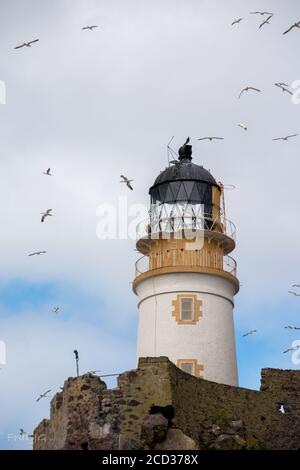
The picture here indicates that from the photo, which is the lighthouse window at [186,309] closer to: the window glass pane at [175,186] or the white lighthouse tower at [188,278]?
the white lighthouse tower at [188,278]

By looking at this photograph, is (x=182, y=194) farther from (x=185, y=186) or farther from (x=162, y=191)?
(x=162, y=191)

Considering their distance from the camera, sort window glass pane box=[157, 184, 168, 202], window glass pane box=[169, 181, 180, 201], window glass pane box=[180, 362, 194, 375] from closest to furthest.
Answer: window glass pane box=[180, 362, 194, 375], window glass pane box=[169, 181, 180, 201], window glass pane box=[157, 184, 168, 202]

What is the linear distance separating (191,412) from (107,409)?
2637 mm

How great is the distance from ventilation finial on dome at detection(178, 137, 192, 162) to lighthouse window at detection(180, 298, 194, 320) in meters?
6.17

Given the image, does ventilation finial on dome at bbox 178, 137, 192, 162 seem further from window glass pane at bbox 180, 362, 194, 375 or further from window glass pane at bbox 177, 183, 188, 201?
window glass pane at bbox 180, 362, 194, 375

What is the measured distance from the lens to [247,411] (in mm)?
42062

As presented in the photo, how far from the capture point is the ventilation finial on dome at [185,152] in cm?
5009

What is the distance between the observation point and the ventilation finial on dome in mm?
50094

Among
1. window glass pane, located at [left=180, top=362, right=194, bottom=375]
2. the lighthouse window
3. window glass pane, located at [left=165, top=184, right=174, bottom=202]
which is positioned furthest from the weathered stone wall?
window glass pane, located at [left=165, top=184, right=174, bottom=202]

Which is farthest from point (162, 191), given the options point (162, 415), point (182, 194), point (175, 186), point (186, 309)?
point (162, 415)

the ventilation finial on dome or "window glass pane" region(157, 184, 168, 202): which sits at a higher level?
the ventilation finial on dome

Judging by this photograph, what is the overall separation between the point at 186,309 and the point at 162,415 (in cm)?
822

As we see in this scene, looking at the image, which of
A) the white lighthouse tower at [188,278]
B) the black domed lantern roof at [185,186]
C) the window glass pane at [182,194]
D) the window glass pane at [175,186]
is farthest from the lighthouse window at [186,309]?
the window glass pane at [175,186]
